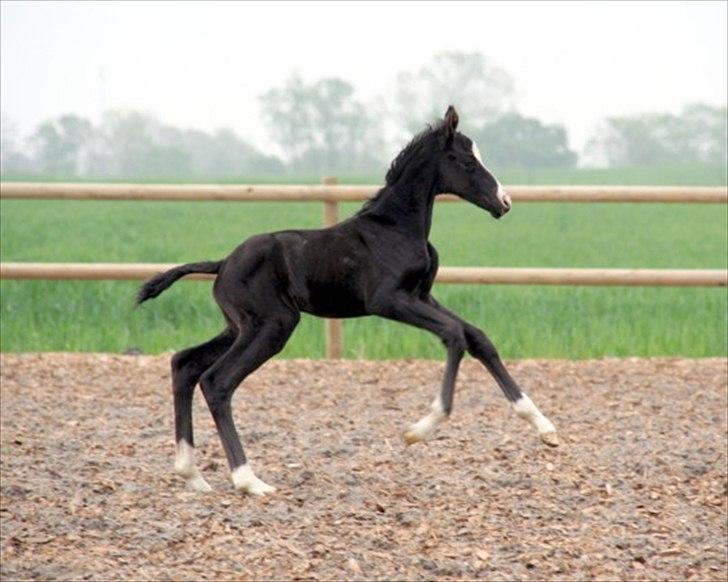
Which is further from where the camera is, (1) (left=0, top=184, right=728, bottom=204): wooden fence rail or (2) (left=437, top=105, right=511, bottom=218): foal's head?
(1) (left=0, top=184, right=728, bottom=204): wooden fence rail

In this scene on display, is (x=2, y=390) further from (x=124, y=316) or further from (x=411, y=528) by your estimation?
(x=411, y=528)

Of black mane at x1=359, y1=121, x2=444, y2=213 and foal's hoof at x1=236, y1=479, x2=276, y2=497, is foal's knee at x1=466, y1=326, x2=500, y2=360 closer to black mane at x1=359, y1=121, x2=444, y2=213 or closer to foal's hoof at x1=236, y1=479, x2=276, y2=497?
black mane at x1=359, y1=121, x2=444, y2=213

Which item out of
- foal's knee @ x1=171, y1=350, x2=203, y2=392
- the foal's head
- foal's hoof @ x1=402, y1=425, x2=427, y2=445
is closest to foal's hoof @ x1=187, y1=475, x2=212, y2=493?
→ foal's knee @ x1=171, y1=350, x2=203, y2=392

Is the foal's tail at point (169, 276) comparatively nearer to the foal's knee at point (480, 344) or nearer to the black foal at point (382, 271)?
the black foal at point (382, 271)

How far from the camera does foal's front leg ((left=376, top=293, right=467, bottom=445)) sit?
470 centimetres

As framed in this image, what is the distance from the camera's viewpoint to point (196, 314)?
11430 mm

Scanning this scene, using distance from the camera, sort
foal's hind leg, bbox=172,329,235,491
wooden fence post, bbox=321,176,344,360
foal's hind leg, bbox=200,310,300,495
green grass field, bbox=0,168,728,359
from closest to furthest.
→ foal's hind leg, bbox=200,310,300,495 → foal's hind leg, bbox=172,329,235,491 → wooden fence post, bbox=321,176,344,360 → green grass field, bbox=0,168,728,359

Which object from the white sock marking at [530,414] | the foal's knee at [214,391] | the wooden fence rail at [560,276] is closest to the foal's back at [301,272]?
the foal's knee at [214,391]

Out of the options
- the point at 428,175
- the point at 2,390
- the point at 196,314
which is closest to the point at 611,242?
the point at 196,314

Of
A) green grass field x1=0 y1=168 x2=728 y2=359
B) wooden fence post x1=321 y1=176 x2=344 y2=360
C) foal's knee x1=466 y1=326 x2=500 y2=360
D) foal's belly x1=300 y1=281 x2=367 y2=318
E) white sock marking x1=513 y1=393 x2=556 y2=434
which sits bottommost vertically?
green grass field x1=0 y1=168 x2=728 y2=359

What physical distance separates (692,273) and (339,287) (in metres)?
5.43

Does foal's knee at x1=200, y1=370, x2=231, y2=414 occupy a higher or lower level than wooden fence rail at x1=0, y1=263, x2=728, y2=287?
higher

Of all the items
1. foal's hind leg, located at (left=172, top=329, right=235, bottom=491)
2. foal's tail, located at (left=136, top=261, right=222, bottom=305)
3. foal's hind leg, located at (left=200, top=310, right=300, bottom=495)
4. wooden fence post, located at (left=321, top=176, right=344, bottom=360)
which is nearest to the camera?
foal's hind leg, located at (left=200, top=310, right=300, bottom=495)

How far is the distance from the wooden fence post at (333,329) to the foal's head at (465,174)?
4.92 meters
